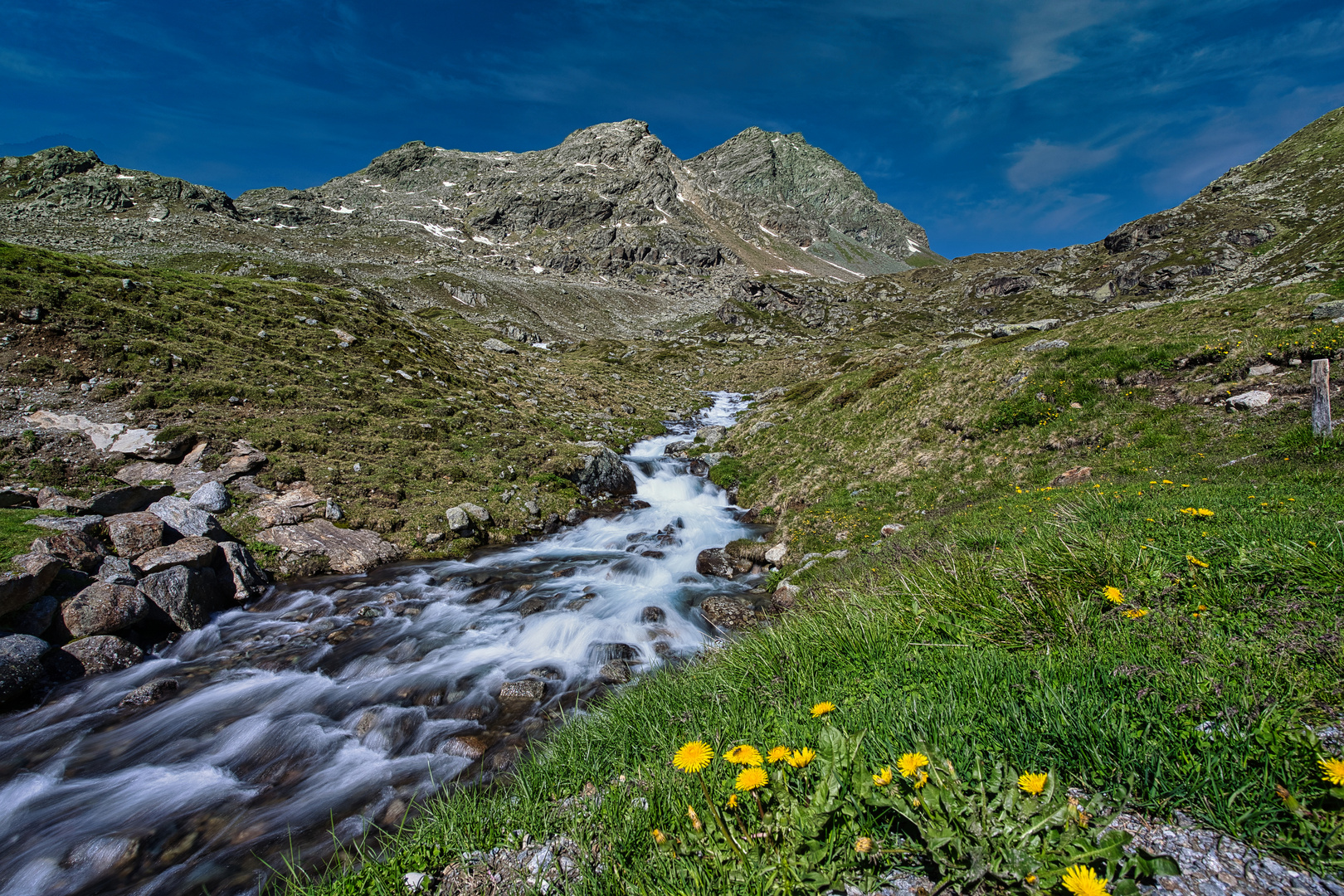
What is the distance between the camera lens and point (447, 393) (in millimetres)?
24719

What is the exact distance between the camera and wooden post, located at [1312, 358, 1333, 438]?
9633mm

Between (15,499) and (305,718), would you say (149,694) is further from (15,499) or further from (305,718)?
(15,499)

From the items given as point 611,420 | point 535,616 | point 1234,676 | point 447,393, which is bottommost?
point 535,616

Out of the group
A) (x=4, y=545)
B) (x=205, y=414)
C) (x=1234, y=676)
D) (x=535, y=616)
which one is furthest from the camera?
(x=205, y=414)

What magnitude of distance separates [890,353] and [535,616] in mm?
29159

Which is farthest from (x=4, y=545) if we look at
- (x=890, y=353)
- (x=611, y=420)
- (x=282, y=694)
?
(x=890, y=353)

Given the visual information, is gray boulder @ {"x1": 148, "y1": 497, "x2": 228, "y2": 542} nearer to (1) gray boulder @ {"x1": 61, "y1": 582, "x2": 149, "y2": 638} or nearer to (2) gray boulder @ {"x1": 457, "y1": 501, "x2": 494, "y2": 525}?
(1) gray boulder @ {"x1": 61, "y1": 582, "x2": 149, "y2": 638}

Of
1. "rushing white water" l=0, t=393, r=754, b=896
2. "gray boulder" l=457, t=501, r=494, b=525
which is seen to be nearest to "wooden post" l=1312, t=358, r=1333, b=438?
"rushing white water" l=0, t=393, r=754, b=896

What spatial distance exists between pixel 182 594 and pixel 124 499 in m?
3.65

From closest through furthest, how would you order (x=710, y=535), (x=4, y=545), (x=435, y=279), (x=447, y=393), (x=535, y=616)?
(x=4, y=545), (x=535, y=616), (x=710, y=535), (x=447, y=393), (x=435, y=279)

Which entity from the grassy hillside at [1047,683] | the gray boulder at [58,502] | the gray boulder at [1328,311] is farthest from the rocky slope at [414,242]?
the grassy hillside at [1047,683]

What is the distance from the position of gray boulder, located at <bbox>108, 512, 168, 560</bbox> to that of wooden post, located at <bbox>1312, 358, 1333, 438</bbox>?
A: 24.4 m

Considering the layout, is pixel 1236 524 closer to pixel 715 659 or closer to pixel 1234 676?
pixel 1234 676

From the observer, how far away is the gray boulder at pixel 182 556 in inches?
415
